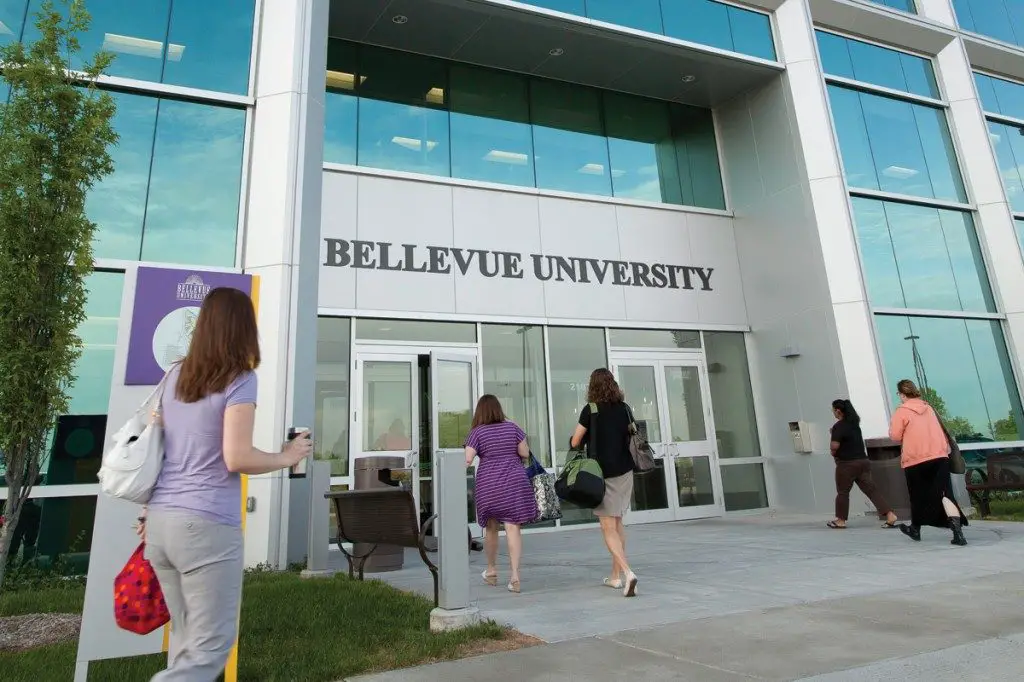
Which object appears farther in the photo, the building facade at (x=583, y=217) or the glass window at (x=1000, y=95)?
the glass window at (x=1000, y=95)

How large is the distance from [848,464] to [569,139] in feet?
24.7

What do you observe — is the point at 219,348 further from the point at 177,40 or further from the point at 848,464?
the point at 848,464

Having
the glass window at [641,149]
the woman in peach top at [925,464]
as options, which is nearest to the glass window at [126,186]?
the glass window at [641,149]

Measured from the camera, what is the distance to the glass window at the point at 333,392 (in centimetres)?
915

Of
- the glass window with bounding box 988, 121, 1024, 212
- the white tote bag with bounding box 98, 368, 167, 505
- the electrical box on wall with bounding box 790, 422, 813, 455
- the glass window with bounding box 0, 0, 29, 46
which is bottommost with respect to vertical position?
the white tote bag with bounding box 98, 368, 167, 505

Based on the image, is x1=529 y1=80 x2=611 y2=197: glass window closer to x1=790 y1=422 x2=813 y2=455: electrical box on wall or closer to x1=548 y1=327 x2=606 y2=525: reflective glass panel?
x1=548 y1=327 x2=606 y2=525: reflective glass panel

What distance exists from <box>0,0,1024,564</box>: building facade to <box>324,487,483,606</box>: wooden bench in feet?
6.17

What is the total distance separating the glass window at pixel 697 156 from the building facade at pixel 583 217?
0.25 ft

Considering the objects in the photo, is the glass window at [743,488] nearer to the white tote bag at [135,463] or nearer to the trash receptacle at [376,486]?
the trash receptacle at [376,486]

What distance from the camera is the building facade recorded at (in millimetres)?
8219

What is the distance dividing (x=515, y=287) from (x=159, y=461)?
902cm

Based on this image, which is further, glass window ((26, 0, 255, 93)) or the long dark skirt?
glass window ((26, 0, 255, 93))

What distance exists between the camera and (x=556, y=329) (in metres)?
11.2

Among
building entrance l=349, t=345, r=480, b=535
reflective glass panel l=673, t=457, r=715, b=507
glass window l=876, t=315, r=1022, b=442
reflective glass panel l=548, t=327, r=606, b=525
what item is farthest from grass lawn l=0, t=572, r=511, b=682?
glass window l=876, t=315, r=1022, b=442
